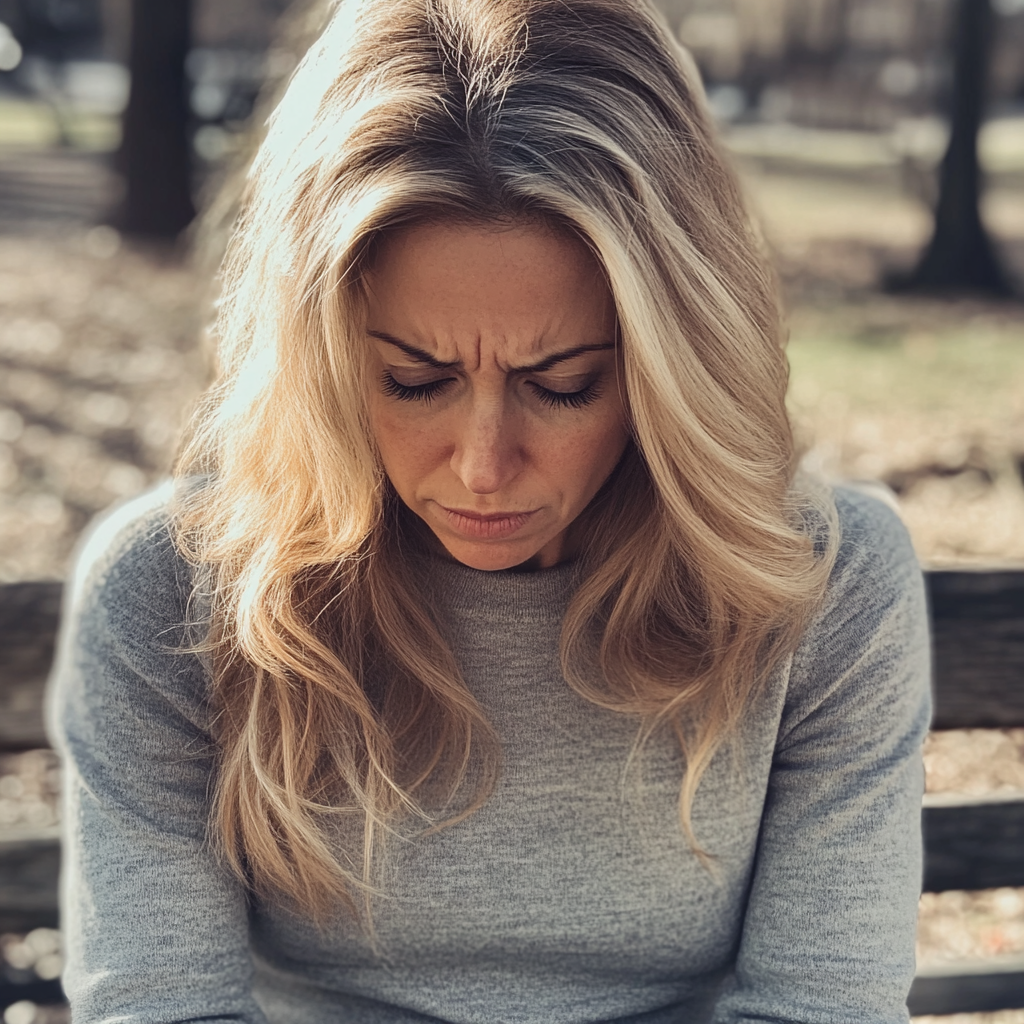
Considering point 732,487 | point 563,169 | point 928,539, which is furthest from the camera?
point 928,539

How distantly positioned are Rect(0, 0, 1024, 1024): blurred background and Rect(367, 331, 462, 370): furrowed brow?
1.70 feet

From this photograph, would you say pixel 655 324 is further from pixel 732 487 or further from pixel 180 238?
pixel 180 238

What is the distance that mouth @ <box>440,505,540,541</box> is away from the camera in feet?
5.17

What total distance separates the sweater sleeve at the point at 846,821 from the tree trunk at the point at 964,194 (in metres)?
6.42

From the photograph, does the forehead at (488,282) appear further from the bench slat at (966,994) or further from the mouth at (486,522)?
the bench slat at (966,994)

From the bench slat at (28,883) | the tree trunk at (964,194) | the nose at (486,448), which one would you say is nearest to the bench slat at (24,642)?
the bench slat at (28,883)

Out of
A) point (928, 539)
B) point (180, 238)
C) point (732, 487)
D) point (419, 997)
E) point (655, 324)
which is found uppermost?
point (180, 238)

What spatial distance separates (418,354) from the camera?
4.87 ft

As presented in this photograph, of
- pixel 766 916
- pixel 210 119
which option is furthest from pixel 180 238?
pixel 766 916

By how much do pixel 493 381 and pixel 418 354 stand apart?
0.09 metres

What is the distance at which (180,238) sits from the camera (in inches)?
309

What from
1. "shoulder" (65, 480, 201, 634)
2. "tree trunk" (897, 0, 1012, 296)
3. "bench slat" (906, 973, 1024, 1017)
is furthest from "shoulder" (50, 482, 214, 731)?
"tree trunk" (897, 0, 1012, 296)

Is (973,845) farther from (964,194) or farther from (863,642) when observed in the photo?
(964,194)

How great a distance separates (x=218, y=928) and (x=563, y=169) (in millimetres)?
1083
